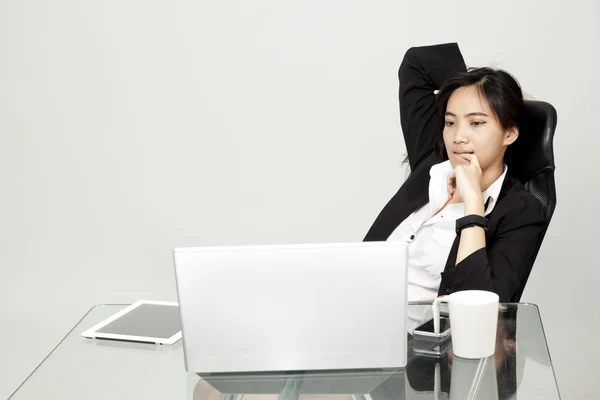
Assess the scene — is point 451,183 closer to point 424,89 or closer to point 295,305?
point 424,89

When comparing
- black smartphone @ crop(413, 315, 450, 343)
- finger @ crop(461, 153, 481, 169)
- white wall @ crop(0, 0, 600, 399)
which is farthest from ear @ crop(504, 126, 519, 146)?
white wall @ crop(0, 0, 600, 399)

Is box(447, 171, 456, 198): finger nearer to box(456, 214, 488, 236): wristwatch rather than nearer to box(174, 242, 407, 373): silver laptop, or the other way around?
box(456, 214, 488, 236): wristwatch

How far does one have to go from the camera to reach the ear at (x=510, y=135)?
247 centimetres

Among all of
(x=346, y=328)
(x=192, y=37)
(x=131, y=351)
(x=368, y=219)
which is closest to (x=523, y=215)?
(x=346, y=328)

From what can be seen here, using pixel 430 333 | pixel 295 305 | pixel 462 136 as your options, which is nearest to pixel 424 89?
pixel 462 136

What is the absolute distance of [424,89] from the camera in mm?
2762

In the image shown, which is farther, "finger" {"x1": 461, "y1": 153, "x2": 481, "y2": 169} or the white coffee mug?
"finger" {"x1": 461, "y1": 153, "x2": 481, "y2": 169}

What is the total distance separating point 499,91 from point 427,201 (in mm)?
395

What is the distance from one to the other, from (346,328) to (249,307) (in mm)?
174

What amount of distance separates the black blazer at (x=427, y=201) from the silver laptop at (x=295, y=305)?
0.68m

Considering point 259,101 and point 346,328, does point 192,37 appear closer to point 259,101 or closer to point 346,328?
point 259,101

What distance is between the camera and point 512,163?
2535 millimetres

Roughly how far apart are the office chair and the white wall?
4.41 ft

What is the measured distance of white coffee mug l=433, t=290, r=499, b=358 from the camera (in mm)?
1581
